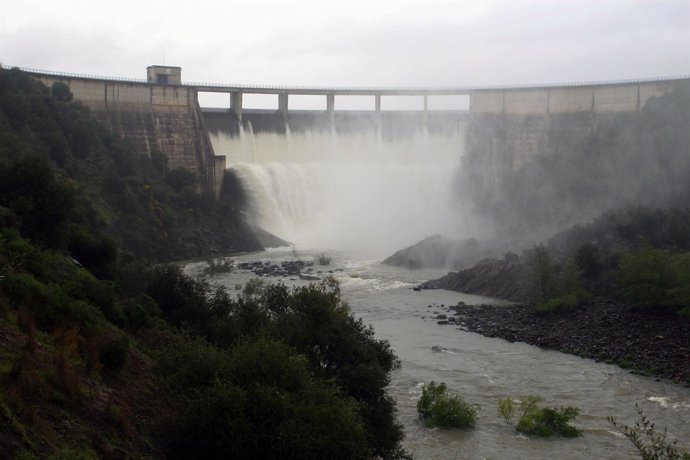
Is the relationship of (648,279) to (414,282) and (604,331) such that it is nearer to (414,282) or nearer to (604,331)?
(604,331)

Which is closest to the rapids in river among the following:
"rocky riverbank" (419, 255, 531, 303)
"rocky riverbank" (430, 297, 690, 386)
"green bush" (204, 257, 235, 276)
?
"green bush" (204, 257, 235, 276)

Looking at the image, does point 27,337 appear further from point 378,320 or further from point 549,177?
point 549,177

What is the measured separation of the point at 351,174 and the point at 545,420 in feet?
158

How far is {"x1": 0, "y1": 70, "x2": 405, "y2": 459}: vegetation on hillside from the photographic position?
13.1 metres

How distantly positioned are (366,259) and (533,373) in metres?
27.3

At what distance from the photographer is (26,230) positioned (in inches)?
936

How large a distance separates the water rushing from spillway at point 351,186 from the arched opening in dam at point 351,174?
8 centimetres

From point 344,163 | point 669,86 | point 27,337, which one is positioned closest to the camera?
point 27,337

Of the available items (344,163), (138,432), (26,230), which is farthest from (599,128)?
(138,432)

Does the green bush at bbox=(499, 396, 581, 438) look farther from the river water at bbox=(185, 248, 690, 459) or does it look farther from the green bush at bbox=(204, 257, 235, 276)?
the green bush at bbox=(204, 257, 235, 276)

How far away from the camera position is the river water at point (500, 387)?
20500mm

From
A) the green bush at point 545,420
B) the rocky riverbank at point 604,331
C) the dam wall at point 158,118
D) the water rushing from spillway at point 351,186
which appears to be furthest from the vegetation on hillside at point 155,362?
the water rushing from spillway at point 351,186

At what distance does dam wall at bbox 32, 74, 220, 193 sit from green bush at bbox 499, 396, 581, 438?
4112cm

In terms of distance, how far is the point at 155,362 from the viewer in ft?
58.6
